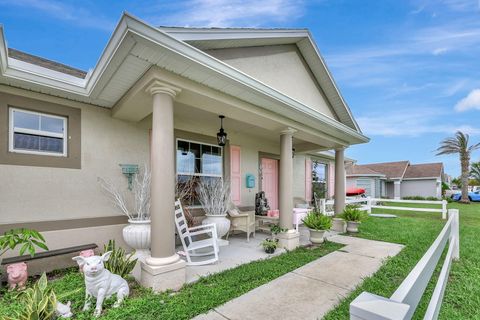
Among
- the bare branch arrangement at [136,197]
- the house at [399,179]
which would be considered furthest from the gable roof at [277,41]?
the house at [399,179]

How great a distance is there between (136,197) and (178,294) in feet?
7.00

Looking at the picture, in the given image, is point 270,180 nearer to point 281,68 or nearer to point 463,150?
point 281,68

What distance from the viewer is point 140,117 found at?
16.1ft

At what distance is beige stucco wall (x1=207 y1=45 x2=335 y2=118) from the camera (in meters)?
4.58

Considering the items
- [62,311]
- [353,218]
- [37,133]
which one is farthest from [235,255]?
[37,133]

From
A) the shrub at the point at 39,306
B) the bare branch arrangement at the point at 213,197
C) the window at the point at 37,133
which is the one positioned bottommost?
the shrub at the point at 39,306

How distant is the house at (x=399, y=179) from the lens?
Result: 23125 mm

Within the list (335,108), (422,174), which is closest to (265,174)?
(335,108)

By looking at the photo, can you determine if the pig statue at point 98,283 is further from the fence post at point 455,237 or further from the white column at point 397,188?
the white column at point 397,188

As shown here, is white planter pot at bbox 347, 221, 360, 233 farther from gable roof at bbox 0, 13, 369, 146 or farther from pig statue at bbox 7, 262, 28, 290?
pig statue at bbox 7, 262, 28, 290

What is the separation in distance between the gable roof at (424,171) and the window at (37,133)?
3129 cm

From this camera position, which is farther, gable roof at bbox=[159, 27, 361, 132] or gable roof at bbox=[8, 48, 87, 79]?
gable roof at bbox=[8, 48, 87, 79]

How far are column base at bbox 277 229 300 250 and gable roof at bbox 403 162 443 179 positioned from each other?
89.2 feet

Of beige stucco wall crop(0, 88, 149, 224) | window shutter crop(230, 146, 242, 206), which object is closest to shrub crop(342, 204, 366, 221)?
window shutter crop(230, 146, 242, 206)
